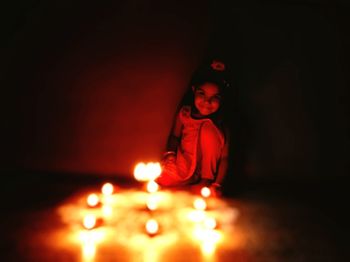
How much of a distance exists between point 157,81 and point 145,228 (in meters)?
1.14

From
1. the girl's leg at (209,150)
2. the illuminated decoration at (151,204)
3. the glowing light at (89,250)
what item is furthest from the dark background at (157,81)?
the glowing light at (89,250)

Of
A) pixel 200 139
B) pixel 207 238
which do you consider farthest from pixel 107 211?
pixel 200 139

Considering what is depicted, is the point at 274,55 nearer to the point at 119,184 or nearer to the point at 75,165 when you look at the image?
the point at 119,184

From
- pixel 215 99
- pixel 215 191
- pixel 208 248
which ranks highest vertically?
pixel 215 99

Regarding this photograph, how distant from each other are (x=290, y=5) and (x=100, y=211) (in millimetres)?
2033

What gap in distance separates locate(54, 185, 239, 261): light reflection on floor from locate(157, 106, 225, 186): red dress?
131mm

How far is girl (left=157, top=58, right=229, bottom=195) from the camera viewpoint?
7.66 feet

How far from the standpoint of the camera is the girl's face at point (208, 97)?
231 centimetres

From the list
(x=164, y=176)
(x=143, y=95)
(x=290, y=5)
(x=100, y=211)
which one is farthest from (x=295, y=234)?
(x=290, y=5)

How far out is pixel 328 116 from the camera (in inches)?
104

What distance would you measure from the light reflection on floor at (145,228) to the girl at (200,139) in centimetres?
14

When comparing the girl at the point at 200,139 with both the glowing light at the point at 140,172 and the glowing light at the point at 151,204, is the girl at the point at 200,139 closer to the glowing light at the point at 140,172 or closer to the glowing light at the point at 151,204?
the glowing light at the point at 140,172

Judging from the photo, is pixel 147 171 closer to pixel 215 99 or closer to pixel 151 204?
pixel 151 204

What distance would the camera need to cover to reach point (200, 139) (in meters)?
2.42
